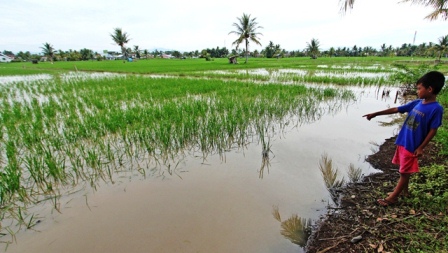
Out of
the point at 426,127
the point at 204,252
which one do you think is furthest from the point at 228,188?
the point at 426,127

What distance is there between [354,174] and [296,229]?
1.30 metres

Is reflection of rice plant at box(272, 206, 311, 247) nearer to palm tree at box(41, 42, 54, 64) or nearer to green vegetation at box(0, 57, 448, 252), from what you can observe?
green vegetation at box(0, 57, 448, 252)

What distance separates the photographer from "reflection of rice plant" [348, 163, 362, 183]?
2.61 metres

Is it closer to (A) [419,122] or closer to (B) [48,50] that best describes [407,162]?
(A) [419,122]

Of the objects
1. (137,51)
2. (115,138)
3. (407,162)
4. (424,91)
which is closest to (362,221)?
(407,162)

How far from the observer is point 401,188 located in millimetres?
1974

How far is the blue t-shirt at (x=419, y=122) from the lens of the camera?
1.73 meters

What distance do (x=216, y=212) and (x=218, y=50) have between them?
171 feet

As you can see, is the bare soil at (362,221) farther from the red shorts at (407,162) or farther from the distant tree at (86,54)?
the distant tree at (86,54)

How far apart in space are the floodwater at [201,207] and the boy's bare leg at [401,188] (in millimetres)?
555

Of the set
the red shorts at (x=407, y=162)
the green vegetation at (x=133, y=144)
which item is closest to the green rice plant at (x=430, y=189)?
the green vegetation at (x=133, y=144)

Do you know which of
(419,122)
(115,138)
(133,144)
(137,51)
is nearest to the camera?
(419,122)

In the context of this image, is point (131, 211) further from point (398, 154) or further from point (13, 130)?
point (13, 130)

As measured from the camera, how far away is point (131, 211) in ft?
7.19
